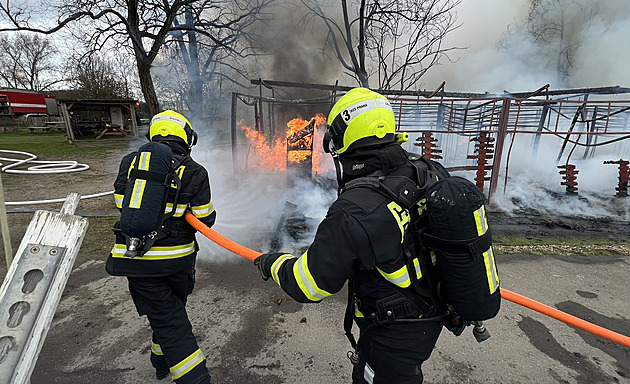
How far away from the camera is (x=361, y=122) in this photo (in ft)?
5.08

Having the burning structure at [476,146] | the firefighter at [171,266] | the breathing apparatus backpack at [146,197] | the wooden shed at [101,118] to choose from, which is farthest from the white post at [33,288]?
the wooden shed at [101,118]

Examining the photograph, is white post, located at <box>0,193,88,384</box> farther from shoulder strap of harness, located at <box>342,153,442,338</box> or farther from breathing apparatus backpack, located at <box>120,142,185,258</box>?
shoulder strap of harness, located at <box>342,153,442,338</box>

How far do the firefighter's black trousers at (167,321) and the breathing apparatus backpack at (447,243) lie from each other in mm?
1613

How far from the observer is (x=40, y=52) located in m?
41.3

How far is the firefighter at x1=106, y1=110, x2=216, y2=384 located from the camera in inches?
85.3

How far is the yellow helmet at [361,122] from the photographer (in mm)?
1543

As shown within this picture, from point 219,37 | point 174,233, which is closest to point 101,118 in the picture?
point 219,37

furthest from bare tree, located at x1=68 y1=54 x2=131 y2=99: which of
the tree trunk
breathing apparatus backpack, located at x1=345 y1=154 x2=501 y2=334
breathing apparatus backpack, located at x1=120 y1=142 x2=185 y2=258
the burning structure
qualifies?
breathing apparatus backpack, located at x1=345 y1=154 x2=501 y2=334

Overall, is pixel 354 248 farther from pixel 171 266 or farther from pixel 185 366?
pixel 185 366

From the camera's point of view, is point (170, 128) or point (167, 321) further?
point (170, 128)

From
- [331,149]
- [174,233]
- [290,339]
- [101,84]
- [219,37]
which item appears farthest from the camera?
[101,84]

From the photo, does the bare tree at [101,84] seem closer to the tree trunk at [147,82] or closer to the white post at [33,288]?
the tree trunk at [147,82]

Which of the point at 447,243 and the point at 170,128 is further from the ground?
the point at 170,128

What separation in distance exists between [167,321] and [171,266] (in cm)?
39
